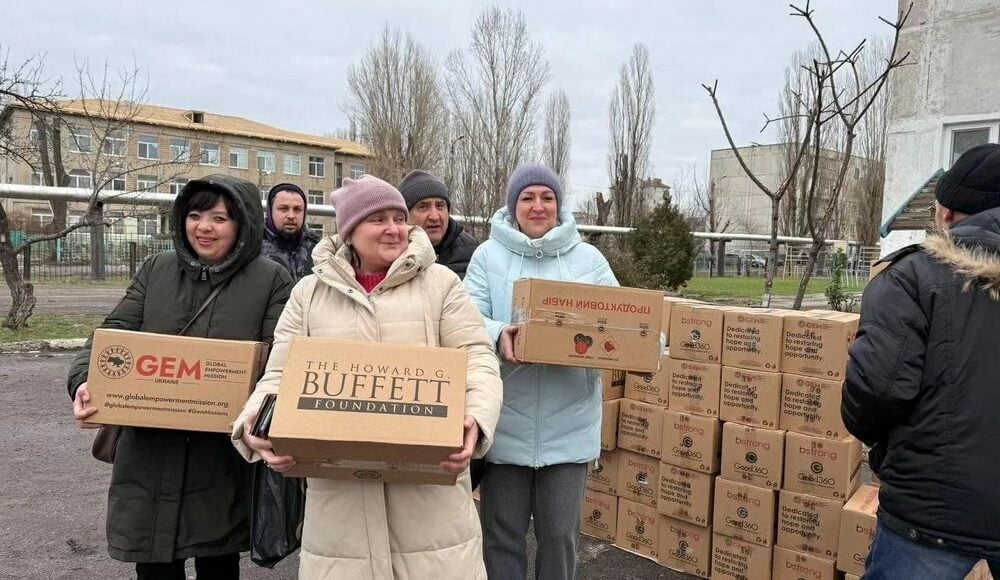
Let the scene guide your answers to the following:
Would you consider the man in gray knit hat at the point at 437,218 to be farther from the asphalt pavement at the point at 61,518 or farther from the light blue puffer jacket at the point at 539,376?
the asphalt pavement at the point at 61,518

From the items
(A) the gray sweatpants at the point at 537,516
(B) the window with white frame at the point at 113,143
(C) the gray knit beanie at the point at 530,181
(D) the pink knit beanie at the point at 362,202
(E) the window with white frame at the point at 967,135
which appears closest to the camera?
(D) the pink knit beanie at the point at 362,202

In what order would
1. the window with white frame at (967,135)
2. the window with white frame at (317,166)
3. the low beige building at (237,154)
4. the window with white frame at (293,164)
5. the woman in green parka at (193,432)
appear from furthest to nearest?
the window with white frame at (317,166) → the window with white frame at (293,164) → the low beige building at (237,154) → the window with white frame at (967,135) → the woman in green parka at (193,432)

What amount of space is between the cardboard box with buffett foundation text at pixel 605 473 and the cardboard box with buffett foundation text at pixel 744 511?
63 cm

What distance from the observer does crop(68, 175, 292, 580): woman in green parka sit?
2111mm

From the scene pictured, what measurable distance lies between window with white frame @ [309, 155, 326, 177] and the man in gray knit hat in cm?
5009

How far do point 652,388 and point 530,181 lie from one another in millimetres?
1601

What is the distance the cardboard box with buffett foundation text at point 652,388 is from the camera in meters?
3.61

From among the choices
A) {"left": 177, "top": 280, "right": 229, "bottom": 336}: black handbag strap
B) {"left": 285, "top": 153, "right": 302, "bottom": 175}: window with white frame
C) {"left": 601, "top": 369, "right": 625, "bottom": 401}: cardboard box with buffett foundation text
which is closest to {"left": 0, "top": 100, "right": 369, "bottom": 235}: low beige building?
{"left": 285, "top": 153, "right": 302, "bottom": 175}: window with white frame

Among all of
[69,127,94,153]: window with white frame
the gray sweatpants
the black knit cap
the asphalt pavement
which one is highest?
[69,127,94,153]: window with white frame

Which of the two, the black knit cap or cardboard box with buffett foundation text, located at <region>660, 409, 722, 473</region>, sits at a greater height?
the black knit cap

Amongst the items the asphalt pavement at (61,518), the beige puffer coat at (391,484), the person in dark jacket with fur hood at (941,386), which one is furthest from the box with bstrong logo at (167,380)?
the person in dark jacket with fur hood at (941,386)

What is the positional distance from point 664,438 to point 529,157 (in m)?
20.5

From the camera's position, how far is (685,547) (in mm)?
3512

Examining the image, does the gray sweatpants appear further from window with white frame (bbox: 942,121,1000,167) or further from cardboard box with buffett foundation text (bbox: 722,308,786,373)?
window with white frame (bbox: 942,121,1000,167)
